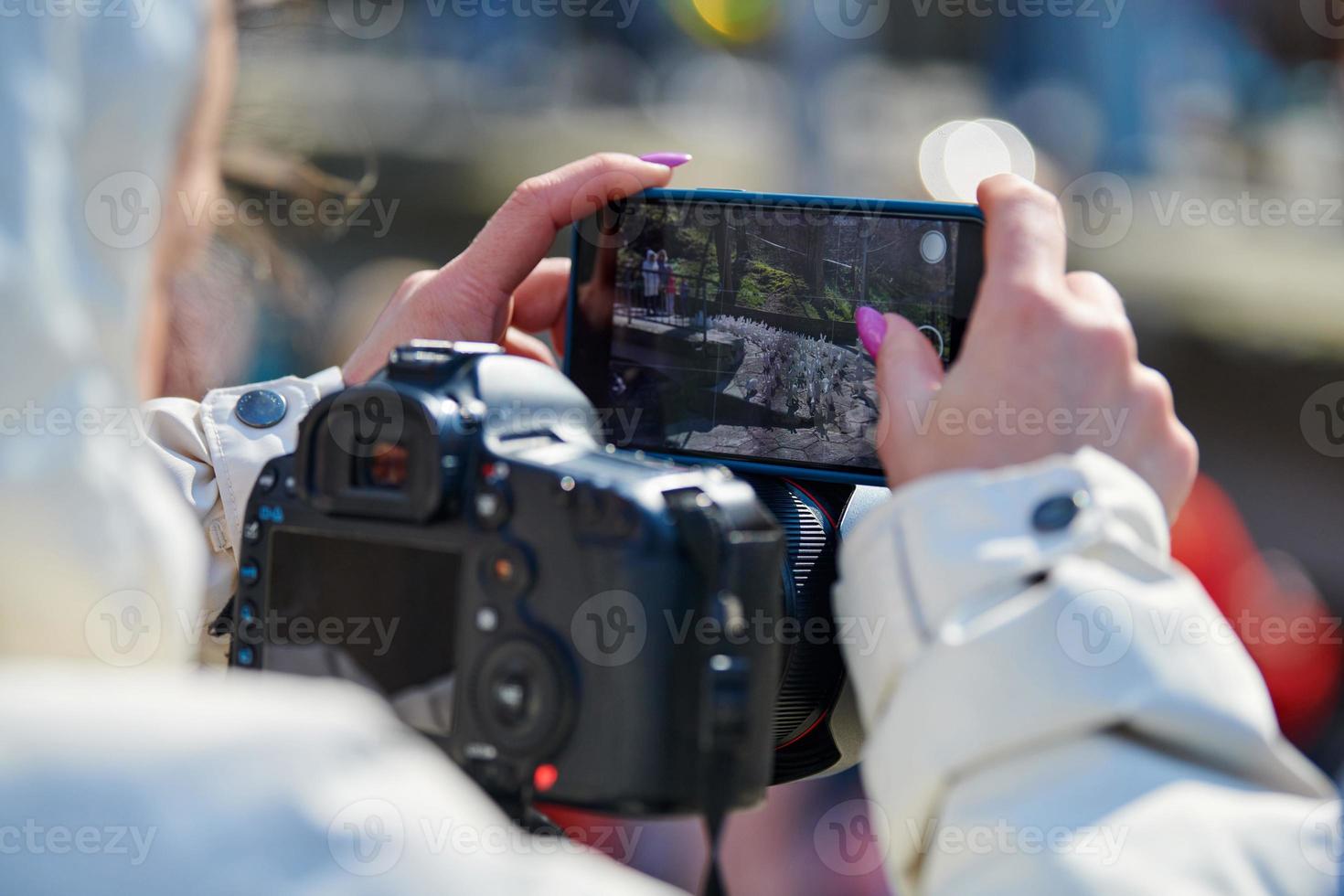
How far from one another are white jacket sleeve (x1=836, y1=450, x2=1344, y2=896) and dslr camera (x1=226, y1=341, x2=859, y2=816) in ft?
0.35

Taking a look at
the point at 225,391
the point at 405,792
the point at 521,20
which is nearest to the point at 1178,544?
the point at 225,391

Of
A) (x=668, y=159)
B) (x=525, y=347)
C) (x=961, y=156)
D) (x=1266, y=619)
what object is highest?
(x=961, y=156)

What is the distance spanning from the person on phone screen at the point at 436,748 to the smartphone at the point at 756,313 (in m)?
0.07

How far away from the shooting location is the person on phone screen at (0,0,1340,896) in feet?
1.51

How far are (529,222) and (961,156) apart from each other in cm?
592

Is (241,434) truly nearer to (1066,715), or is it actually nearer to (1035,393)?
(1035,393)

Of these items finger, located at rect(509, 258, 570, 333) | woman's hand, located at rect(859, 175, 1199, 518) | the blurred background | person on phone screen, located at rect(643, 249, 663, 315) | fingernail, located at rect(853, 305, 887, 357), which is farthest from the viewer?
the blurred background

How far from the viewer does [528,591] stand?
84cm

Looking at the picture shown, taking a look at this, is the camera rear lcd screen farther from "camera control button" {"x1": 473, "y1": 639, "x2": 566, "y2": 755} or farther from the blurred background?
the blurred background

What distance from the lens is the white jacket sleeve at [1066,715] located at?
0.69 m

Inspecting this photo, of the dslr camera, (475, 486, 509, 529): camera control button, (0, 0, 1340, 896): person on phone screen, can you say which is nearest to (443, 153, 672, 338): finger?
(0, 0, 1340, 896): person on phone screen

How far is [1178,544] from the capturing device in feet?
8.88

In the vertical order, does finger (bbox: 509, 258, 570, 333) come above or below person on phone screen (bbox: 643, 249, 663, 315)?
below

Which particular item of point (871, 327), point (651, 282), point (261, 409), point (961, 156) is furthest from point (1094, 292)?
point (961, 156)
